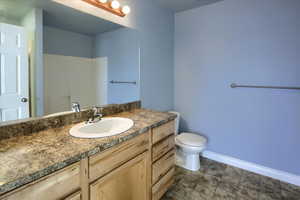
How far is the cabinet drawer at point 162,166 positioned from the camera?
1.38 meters

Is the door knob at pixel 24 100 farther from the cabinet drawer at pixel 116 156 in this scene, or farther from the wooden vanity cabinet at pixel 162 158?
the wooden vanity cabinet at pixel 162 158

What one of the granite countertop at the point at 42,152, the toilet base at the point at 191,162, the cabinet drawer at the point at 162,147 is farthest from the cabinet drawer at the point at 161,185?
the granite countertop at the point at 42,152

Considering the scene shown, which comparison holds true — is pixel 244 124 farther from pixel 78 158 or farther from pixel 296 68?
pixel 78 158

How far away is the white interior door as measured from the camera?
0.97 meters

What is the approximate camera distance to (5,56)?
0.98m

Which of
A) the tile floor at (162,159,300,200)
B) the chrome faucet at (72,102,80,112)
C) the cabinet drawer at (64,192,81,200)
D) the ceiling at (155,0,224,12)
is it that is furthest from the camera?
the ceiling at (155,0,224,12)

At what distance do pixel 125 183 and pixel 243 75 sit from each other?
1891 mm

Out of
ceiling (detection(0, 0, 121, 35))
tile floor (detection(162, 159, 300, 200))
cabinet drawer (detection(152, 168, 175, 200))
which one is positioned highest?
ceiling (detection(0, 0, 121, 35))

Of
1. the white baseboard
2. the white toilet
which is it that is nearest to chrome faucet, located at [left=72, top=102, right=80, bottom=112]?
the white toilet

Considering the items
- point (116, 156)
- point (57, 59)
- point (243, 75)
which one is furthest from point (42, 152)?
point (243, 75)

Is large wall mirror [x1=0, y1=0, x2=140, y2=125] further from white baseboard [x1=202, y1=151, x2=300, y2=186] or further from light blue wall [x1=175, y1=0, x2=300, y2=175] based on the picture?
white baseboard [x1=202, y1=151, x2=300, y2=186]

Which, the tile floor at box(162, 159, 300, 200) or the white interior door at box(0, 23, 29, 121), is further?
the tile floor at box(162, 159, 300, 200)

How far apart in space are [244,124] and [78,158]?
205 cm

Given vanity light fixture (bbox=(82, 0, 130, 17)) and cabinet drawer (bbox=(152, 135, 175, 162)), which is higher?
vanity light fixture (bbox=(82, 0, 130, 17))
